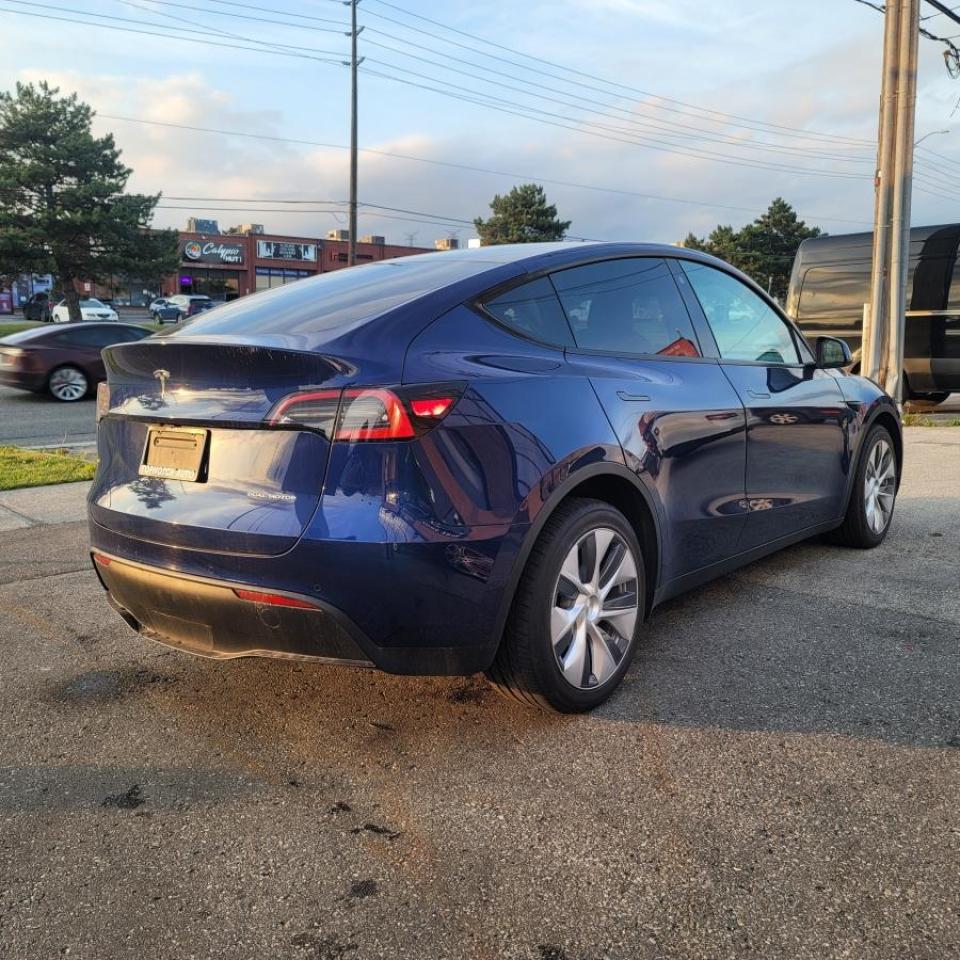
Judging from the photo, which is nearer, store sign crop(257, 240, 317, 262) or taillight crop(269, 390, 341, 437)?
taillight crop(269, 390, 341, 437)

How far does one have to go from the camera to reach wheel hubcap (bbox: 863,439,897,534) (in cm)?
510

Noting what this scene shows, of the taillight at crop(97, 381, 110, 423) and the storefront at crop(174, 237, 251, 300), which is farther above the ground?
the storefront at crop(174, 237, 251, 300)

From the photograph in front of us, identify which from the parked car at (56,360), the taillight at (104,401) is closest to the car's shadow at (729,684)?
the taillight at (104,401)

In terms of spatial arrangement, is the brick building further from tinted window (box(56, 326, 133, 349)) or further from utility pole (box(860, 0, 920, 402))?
utility pole (box(860, 0, 920, 402))

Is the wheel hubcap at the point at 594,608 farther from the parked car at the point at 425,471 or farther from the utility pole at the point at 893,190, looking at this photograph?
the utility pole at the point at 893,190

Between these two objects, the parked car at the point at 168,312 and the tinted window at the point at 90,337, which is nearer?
the tinted window at the point at 90,337

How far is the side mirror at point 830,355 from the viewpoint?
4.72 metres

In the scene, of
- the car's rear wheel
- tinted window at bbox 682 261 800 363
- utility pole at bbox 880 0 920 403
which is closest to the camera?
tinted window at bbox 682 261 800 363

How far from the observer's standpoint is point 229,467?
2.64m

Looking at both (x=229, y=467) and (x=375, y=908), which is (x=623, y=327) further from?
(x=375, y=908)

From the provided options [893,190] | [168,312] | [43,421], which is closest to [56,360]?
[43,421]

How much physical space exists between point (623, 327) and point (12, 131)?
44.3 metres

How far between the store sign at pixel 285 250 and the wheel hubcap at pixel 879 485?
71726 mm

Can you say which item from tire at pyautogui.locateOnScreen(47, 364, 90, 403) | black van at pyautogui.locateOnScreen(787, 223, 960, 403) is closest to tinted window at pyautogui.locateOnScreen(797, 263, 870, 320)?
black van at pyautogui.locateOnScreen(787, 223, 960, 403)
